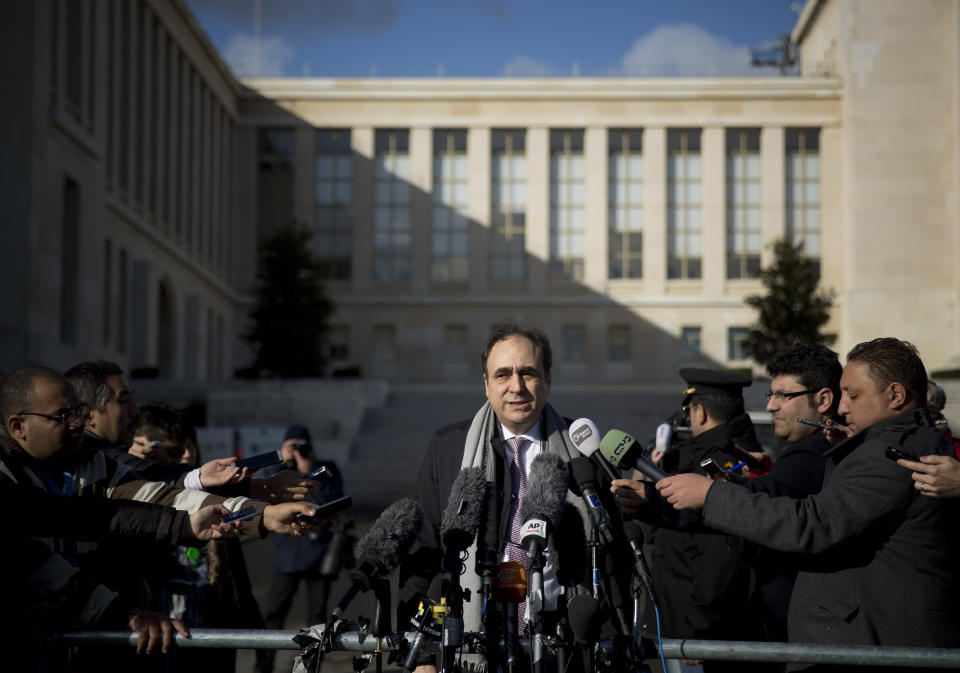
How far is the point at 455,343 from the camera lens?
54719 millimetres

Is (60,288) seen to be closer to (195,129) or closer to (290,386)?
(290,386)

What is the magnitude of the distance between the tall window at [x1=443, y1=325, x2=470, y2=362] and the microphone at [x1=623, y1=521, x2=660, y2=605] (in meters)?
51.0

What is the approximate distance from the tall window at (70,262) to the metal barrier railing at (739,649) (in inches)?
1085

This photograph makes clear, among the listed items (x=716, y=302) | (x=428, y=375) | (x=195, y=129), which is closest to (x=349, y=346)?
(x=428, y=375)

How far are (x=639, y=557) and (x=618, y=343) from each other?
5152 cm

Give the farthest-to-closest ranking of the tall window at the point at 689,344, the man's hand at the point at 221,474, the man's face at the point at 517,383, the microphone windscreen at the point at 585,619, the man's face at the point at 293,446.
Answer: the tall window at the point at 689,344 < the man's face at the point at 293,446 < the man's hand at the point at 221,474 < the man's face at the point at 517,383 < the microphone windscreen at the point at 585,619

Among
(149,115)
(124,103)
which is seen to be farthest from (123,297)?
(149,115)

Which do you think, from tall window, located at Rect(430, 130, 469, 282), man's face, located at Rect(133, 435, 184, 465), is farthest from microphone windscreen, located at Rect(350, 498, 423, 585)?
tall window, located at Rect(430, 130, 469, 282)

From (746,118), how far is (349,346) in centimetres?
2295

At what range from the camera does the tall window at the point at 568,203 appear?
180 ft

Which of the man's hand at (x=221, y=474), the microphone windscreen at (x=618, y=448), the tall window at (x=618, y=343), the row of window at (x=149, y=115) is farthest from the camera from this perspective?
the tall window at (x=618, y=343)

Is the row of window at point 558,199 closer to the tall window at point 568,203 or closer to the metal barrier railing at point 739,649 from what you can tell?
the tall window at point 568,203

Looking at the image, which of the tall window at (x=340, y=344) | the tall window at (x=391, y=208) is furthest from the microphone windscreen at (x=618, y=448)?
the tall window at (x=391, y=208)

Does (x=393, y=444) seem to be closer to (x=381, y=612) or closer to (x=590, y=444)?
(x=590, y=444)
